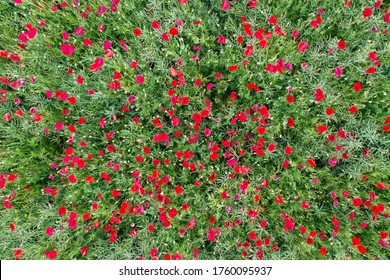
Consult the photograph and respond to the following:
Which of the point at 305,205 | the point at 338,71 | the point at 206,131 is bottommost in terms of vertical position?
the point at 305,205

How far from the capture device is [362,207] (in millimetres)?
3041

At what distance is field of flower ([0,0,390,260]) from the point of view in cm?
288

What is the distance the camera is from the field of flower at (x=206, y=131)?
2.88m

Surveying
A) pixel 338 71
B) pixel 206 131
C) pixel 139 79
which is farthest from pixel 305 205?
pixel 139 79

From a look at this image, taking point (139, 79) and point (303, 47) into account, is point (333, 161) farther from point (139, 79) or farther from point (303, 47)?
point (139, 79)

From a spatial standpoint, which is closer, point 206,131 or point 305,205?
point 305,205

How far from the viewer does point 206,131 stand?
Result: 9.66 ft

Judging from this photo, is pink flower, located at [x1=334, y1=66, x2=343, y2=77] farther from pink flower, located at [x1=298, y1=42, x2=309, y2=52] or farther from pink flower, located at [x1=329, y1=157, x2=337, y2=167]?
pink flower, located at [x1=329, y1=157, x2=337, y2=167]

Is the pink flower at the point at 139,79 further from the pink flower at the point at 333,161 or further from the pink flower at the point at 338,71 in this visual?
the pink flower at the point at 333,161

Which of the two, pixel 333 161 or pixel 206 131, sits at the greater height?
pixel 333 161

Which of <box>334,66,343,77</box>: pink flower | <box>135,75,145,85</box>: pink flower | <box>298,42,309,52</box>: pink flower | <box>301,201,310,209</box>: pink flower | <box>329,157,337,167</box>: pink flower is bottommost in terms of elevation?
<box>301,201,310,209</box>: pink flower

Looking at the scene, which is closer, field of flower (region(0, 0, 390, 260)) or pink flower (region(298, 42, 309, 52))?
pink flower (region(298, 42, 309, 52))

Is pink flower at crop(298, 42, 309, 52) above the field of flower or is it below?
above

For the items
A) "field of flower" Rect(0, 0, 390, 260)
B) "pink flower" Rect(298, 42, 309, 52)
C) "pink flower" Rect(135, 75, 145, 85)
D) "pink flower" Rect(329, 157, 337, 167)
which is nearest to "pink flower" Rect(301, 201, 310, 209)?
"field of flower" Rect(0, 0, 390, 260)
